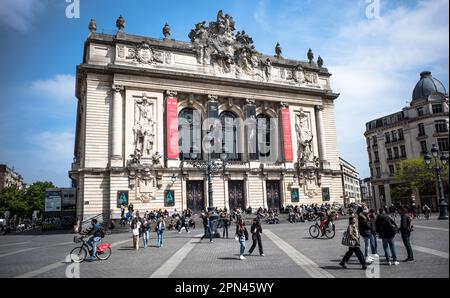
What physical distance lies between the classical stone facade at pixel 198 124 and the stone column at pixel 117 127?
0.36ft

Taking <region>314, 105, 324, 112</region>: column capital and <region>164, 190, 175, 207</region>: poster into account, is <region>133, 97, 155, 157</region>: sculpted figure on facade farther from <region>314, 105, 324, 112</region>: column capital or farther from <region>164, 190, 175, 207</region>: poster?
<region>314, 105, 324, 112</region>: column capital

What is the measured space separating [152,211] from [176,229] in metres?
4.50

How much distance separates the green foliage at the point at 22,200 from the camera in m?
60.5

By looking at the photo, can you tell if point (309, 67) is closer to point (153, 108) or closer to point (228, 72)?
point (228, 72)

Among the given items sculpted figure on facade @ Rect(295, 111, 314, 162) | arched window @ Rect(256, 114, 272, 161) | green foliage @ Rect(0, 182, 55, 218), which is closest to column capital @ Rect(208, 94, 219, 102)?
arched window @ Rect(256, 114, 272, 161)

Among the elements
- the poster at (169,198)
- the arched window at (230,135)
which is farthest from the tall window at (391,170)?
the poster at (169,198)

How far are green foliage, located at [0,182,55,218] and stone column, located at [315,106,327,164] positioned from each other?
56.7 meters

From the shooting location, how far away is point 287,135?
3888cm

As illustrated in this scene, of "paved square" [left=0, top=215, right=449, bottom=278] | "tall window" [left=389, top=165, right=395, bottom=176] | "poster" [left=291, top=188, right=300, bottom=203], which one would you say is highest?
"tall window" [left=389, top=165, right=395, bottom=176]

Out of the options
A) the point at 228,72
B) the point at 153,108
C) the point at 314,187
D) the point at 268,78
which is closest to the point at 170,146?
the point at 153,108

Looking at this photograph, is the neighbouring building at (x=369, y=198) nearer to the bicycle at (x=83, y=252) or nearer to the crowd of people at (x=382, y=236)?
the crowd of people at (x=382, y=236)

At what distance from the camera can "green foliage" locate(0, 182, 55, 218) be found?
60531 mm

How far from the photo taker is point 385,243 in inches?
357

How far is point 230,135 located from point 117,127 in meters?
13.1
